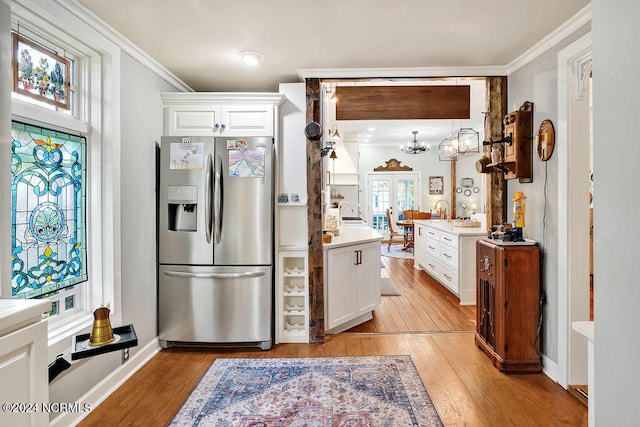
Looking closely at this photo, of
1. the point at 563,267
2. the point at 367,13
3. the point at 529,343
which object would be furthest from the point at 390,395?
the point at 367,13

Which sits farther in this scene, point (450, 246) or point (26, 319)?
point (450, 246)

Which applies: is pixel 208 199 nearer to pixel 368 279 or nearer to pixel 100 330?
pixel 100 330

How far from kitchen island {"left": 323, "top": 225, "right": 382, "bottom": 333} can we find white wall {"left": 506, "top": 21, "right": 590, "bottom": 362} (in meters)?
1.41

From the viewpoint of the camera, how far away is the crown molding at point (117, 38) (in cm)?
201

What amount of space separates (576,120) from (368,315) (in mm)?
2469

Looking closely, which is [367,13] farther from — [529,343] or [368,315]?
[368,315]

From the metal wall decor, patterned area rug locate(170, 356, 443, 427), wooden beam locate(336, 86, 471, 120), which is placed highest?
wooden beam locate(336, 86, 471, 120)

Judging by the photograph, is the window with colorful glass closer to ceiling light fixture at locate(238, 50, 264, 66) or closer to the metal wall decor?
ceiling light fixture at locate(238, 50, 264, 66)

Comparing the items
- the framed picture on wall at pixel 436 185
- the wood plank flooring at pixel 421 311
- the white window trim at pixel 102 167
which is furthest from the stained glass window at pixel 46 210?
the framed picture on wall at pixel 436 185

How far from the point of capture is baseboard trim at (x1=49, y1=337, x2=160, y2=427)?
77.5 inches

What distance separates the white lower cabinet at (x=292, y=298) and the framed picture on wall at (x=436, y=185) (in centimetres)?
718

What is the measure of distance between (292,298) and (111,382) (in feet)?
4.86

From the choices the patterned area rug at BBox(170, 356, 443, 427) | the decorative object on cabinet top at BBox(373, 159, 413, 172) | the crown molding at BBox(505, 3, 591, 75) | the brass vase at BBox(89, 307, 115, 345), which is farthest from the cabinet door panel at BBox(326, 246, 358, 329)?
the decorative object on cabinet top at BBox(373, 159, 413, 172)

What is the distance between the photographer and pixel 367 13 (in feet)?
6.82
